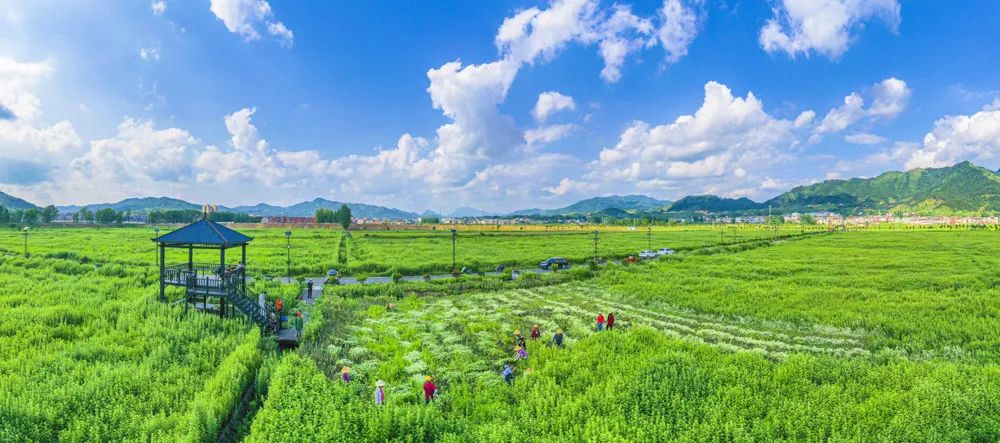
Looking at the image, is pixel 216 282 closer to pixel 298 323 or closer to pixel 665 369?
pixel 298 323

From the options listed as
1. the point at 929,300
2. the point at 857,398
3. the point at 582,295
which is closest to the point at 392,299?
the point at 582,295

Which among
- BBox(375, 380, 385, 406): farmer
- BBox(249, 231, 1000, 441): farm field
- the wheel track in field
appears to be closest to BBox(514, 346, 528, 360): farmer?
BBox(249, 231, 1000, 441): farm field

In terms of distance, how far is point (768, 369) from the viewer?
723 inches

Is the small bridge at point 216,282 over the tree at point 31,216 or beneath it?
beneath

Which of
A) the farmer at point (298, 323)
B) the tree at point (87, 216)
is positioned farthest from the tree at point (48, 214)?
the farmer at point (298, 323)

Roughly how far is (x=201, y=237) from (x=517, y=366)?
20375mm

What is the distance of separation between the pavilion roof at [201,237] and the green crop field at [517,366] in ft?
12.8

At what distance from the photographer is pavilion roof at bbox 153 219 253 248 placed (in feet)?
86.7

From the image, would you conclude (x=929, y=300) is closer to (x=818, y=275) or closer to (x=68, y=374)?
(x=818, y=275)

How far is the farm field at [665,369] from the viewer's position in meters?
13.8

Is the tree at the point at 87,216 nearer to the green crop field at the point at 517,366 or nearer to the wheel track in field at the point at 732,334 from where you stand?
the green crop field at the point at 517,366

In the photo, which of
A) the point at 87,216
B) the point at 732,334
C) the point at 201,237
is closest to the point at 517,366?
the point at 732,334

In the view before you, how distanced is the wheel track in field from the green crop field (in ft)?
0.63

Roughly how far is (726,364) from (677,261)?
151 feet
